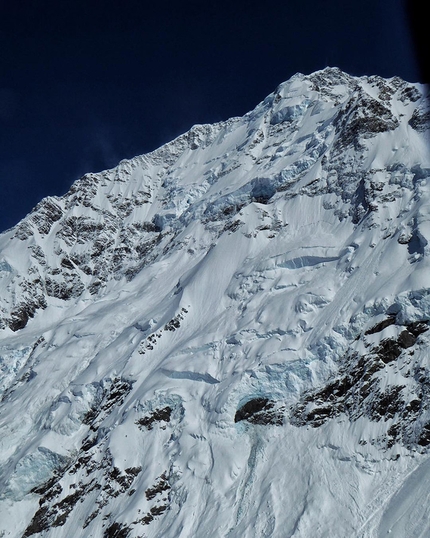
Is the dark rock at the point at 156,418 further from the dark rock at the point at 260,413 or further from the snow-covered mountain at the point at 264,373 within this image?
the dark rock at the point at 260,413

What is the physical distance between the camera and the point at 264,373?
1387 inches

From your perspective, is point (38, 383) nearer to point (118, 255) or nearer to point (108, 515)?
point (108, 515)

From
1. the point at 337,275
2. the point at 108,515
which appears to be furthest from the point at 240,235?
the point at 108,515

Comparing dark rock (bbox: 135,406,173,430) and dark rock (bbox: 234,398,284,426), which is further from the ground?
dark rock (bbox: 135,406,173,430)

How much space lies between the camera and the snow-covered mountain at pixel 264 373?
27688 mm

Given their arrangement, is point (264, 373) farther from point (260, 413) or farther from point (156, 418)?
point (156, 418)

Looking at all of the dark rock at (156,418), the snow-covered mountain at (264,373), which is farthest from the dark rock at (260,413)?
the dark rock at (156,418)

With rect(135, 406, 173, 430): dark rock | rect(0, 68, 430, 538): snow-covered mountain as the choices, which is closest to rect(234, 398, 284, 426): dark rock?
rect(0, 68, 430, 538): snow-covered mountain

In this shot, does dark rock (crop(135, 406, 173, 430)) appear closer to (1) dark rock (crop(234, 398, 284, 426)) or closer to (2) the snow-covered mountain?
(2) the snow-covered mountain

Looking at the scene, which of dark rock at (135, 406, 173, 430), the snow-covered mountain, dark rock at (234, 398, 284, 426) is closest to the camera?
the snow-covered mountain

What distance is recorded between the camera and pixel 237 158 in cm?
8938

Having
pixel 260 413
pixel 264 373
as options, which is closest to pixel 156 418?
pixel 260 413

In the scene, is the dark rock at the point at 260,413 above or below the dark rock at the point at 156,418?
below

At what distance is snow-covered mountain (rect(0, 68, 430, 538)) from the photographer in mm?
27688
